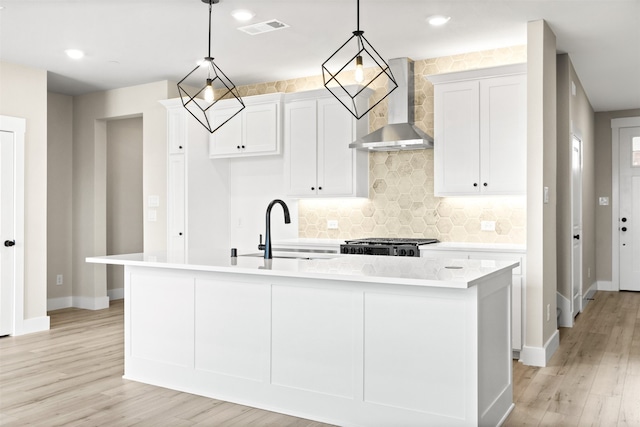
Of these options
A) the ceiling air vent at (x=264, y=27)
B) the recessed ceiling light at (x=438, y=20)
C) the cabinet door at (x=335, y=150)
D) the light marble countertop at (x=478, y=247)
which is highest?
the ceiling air vent at (x=264, y=27)

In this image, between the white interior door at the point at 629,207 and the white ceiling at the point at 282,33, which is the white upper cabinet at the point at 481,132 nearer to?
the white ceiling at the point at 282,33

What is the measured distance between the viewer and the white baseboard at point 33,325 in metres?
5.54

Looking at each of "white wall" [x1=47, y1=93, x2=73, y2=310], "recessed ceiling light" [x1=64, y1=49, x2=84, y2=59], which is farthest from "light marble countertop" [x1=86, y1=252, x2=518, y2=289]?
"white wall" [x1=47, y1=93, x2=73, y2=310]

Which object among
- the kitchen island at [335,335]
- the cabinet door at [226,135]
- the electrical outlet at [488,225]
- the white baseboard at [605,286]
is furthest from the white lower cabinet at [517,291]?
the white baseboard at [605,286]

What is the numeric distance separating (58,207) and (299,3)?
15.2 feet

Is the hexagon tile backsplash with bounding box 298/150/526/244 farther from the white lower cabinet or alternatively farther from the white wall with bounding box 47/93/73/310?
the white wall with bounding box 47/93/73/310

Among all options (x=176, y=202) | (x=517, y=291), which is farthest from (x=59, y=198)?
(x=517, y=291)

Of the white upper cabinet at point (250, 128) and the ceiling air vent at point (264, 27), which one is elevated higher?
the ceiling air vent at point (264, 27)

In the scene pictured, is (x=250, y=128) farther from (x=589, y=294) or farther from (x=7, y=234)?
(x=589, y=294)

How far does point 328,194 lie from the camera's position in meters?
5.62

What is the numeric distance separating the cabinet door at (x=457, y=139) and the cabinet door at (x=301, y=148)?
129 cm

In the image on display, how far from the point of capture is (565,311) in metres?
5.70

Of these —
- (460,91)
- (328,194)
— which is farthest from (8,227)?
(460,91)

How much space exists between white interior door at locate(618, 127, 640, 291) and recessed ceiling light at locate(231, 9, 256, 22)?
6.39 m
